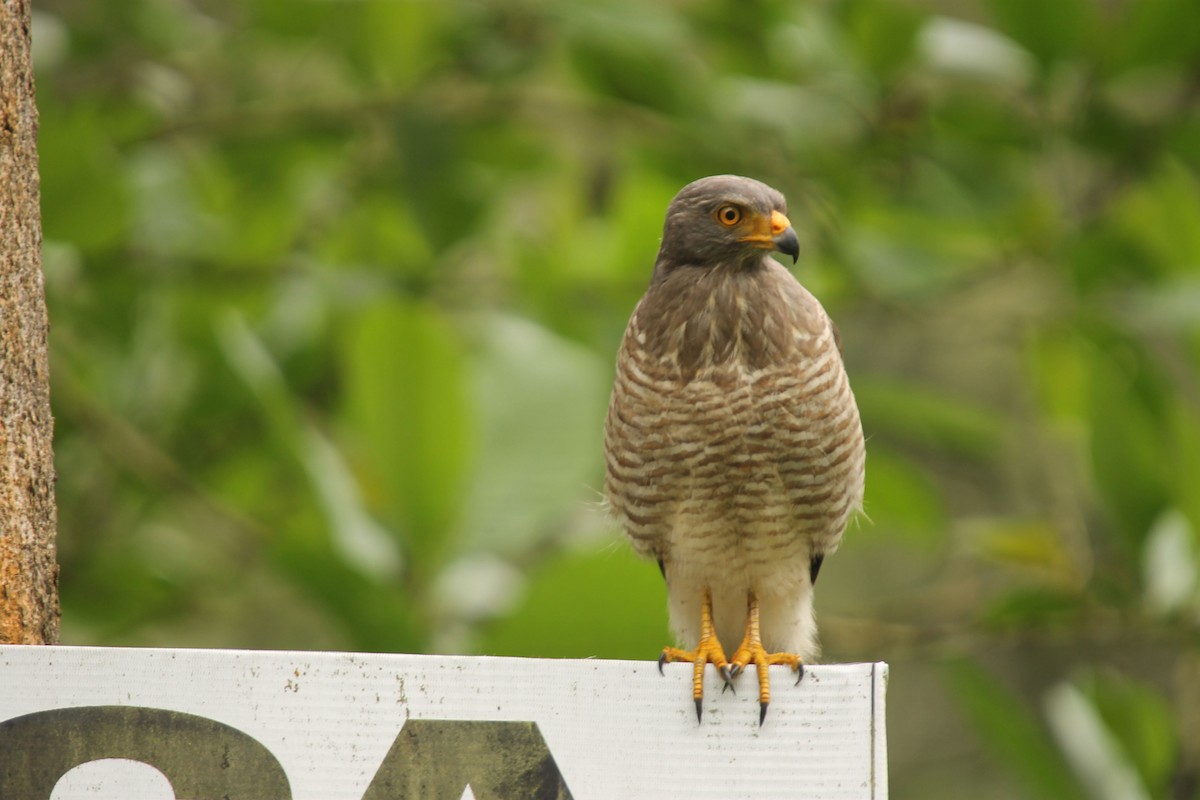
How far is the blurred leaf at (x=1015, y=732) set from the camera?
3439 mm

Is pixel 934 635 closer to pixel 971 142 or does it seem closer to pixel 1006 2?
pixel 971 142

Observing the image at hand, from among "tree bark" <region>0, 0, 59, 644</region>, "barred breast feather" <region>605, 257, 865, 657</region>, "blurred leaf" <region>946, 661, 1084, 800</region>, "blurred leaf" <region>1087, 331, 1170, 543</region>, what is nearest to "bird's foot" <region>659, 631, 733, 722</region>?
"barred breast feather" <region>605, 257, 865, 657</region>

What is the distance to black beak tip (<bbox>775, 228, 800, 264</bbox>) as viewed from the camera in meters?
1.97

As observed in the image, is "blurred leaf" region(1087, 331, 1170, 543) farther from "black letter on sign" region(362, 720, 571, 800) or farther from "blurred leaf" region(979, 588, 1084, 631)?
"black letter on sign" region(362, 720, 571, 800)

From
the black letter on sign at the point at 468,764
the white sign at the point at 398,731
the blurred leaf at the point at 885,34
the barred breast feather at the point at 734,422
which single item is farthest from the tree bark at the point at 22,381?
the blurred leaf at the point at 885,34

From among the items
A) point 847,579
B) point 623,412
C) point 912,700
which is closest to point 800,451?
point 623,412

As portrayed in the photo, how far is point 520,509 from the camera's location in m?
3.06

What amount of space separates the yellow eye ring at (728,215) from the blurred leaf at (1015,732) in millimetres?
1900

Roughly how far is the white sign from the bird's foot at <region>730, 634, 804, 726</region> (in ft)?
0.06

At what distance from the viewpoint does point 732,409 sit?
1.98 metres

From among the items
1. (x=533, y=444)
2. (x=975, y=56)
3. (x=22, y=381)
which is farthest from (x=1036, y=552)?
(x=22, y=381)

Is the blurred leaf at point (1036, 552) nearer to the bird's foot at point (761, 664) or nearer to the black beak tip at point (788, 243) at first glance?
the bird's foot at point (761, 664)

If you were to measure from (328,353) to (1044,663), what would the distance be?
4942 millimetres

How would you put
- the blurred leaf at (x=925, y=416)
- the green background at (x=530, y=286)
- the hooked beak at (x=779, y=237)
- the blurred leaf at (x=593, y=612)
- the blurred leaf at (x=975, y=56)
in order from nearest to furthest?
the hooked beak at (x=779, y=237) < the blurred leaf at (x=593, y=612) < the green background at (x=530, y=286) < the blurred leaf at (x=975, y=56) < the blurred leaf at (x=925, y=416)
